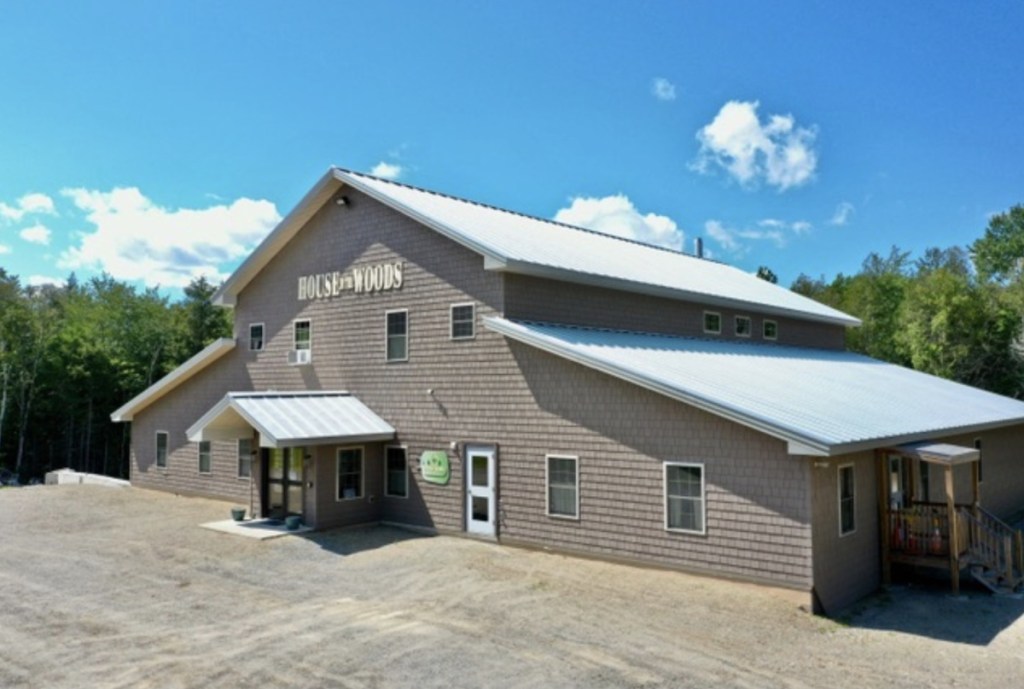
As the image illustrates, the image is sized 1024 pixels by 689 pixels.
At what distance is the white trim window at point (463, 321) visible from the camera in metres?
16.0

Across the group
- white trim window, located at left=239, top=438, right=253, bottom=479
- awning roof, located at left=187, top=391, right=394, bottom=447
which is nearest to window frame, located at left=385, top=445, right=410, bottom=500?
awning roof, located at left=187, top=391, right=394, bottom=447

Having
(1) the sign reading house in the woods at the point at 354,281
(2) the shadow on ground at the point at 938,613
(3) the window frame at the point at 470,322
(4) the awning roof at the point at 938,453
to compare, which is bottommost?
(2) the shadow on ground at the point at 938,613

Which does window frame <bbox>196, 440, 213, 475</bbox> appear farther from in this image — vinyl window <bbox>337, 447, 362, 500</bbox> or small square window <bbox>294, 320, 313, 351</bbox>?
vinyl window <bbox>337, 447, 362, 500</bbox>

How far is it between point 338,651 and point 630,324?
11663 mm

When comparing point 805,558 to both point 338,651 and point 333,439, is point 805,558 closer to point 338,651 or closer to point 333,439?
point 338,651

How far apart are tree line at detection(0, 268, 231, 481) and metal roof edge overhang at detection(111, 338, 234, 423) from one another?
537 inches

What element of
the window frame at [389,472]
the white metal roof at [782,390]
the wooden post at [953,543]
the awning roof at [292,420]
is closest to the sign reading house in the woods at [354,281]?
the awning roof at [292,420]

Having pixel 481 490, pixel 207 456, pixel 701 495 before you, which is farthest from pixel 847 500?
pixel 207 456

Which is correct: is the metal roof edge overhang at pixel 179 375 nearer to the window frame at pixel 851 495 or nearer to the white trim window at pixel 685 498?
the white trim window at pixel 685 498

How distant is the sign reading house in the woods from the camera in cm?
1778

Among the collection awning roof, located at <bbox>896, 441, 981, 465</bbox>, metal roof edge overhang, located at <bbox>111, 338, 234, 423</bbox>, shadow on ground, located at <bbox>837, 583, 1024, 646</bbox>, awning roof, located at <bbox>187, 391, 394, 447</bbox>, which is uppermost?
metal roof edge overhang, located at <bbox>111, 338, 234, 423</bbox>

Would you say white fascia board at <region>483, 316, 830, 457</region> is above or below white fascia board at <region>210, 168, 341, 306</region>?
below

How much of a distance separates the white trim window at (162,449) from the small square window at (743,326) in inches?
729

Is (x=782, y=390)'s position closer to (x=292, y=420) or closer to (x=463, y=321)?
(x=463, y=321)
